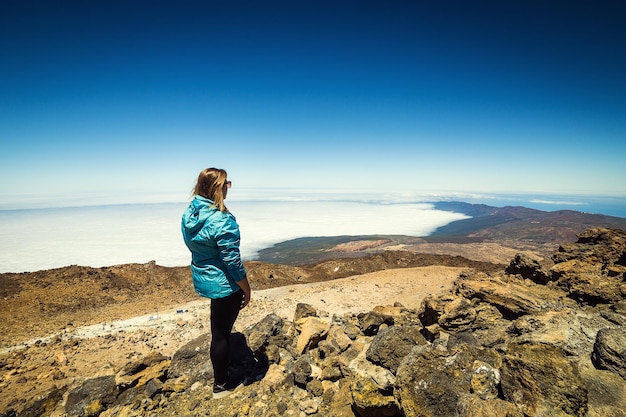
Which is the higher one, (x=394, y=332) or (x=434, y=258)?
(x=394, y=332)

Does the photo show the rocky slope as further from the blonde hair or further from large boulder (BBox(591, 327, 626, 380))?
the blonde hair

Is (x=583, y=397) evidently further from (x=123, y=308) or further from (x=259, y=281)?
(x=259, y=281)

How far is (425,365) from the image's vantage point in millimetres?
2875

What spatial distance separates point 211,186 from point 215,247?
0.68 m

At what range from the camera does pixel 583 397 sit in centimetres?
226

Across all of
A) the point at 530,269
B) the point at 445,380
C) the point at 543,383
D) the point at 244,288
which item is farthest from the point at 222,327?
the point at 530,269

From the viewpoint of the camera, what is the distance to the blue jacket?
115 inches

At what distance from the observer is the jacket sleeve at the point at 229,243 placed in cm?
291

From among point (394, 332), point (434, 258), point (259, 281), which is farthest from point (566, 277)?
point (259, 281)

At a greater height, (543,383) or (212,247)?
(212,247)

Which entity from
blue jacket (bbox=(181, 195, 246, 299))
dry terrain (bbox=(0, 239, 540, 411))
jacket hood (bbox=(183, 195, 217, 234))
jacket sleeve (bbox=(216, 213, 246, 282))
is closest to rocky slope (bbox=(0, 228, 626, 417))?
dry terrain (bbox=(0, 239, 540, 411))

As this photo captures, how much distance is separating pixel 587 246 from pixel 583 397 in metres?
7.95

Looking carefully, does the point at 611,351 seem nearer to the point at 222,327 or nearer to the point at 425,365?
the point at 425,365

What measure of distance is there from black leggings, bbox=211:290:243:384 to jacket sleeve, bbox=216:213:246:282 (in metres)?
0.45
